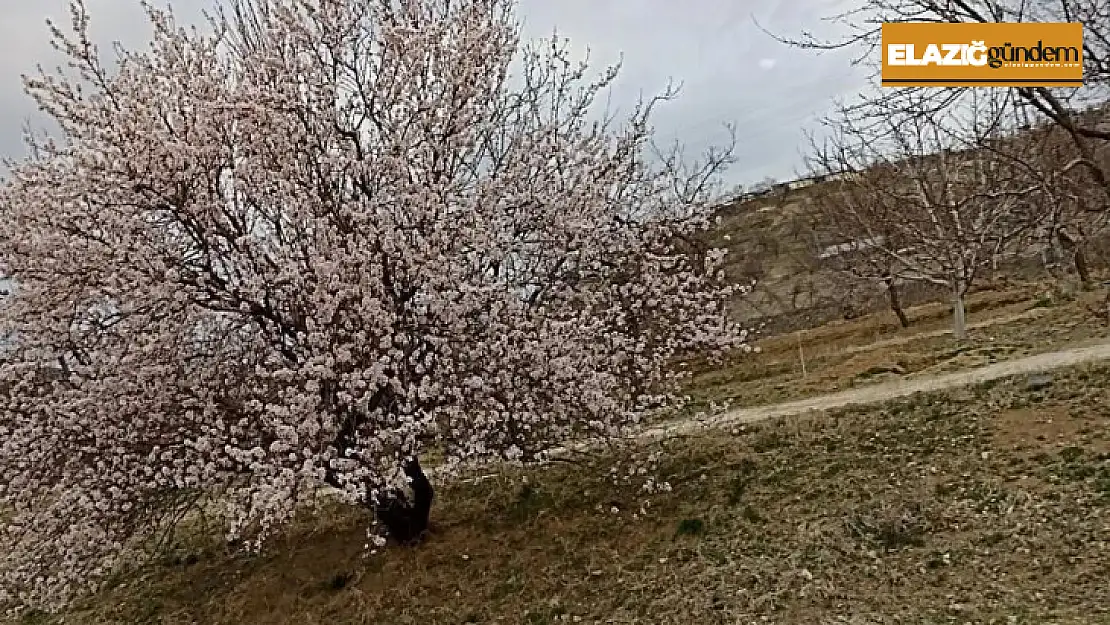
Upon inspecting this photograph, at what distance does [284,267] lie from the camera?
24.7ft

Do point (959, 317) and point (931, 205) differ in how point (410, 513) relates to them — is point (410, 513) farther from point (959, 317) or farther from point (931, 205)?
point (959, 317)

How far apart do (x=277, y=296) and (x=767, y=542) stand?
4549 millimetres

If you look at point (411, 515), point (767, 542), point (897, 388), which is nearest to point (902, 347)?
point (897, 388)

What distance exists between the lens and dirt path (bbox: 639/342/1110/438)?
1111cm

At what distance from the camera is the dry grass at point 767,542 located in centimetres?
634

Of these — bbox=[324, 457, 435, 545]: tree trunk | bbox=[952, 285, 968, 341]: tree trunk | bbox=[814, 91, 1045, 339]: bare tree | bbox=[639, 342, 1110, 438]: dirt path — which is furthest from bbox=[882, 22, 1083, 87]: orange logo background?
bbox=[952, 285, 968, 341]: tree trunk

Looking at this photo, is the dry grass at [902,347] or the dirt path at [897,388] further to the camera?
the dry grass at [902,347]

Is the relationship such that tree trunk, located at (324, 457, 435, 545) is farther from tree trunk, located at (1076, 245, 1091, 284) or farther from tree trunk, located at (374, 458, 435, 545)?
tree trunk, located at (1076, 245, 1091, 284)

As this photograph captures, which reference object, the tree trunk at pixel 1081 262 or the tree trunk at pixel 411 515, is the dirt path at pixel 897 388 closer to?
the tree trunk at pixel 1081 262

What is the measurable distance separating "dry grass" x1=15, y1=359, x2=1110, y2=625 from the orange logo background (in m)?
3.13

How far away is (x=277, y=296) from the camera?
7.80 metres

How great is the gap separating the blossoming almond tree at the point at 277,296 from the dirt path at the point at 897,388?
281 cm

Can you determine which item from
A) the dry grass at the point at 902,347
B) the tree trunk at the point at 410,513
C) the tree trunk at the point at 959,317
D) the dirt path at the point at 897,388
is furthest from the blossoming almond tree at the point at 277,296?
the tree trunk at the point at 959,317

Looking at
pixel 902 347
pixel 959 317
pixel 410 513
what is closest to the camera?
pixel 410 513
